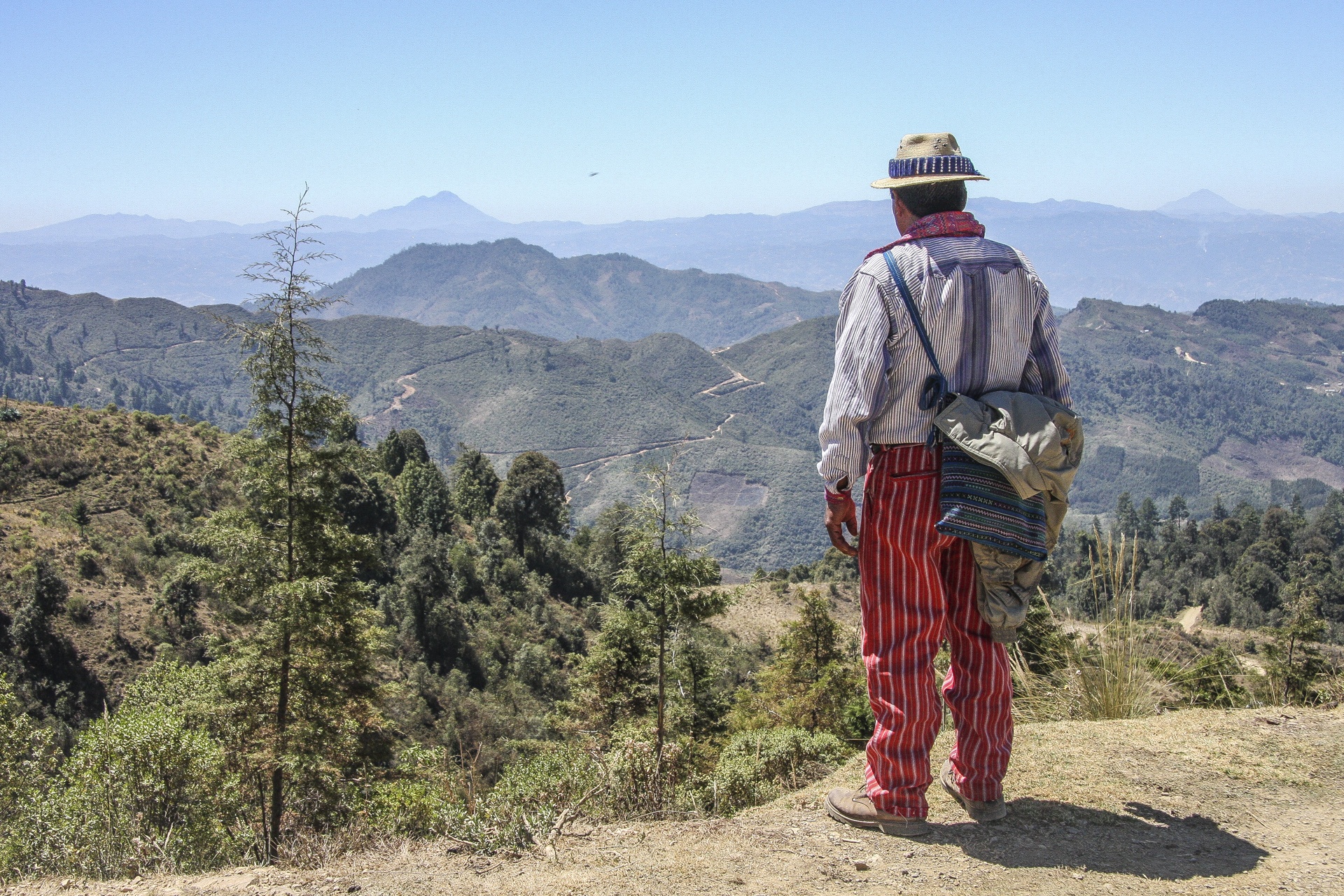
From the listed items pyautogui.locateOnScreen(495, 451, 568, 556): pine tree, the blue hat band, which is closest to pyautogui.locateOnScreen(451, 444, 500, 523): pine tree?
pyautogui.locateOnScreen(495, 451, 568, 556): pine tree

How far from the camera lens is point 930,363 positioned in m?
2.74

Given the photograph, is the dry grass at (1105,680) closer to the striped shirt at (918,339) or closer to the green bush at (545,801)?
the striped shirt at (918,339)

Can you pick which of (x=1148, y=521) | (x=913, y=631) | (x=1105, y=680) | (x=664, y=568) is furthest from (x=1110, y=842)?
(x=1148, y=521)

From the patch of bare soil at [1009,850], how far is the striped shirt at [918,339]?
1189 millimetres

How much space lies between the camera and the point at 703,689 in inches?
545

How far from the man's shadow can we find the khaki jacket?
0.64 m

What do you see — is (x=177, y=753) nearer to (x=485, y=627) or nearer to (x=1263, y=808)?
(x=1263, y=808)

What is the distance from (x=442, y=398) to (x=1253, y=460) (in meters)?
138

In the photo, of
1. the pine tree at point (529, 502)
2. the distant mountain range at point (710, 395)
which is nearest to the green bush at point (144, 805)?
the pine tree at point (529, 502)

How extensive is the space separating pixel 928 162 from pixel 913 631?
1.56 m

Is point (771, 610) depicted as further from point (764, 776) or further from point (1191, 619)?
point (764, 776)

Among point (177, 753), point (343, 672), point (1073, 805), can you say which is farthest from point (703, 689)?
point (1073, 805)

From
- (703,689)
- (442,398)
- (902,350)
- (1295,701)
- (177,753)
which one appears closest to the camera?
(902,350)

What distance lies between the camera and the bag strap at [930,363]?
8.92 feet
